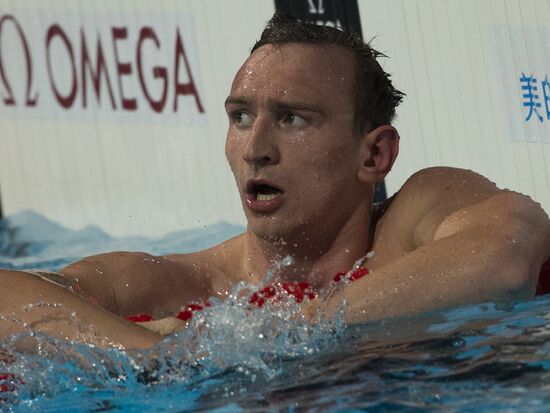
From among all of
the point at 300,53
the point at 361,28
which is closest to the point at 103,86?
the point at 361,28

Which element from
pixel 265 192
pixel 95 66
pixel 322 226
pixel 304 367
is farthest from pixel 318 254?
pixel 95 66

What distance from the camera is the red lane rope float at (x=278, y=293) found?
2.22 meters

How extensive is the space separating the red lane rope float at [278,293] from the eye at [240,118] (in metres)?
0.33

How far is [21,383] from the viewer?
182 cm

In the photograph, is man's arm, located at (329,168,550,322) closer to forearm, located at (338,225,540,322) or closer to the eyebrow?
forearm, located at (338,225,540,322)

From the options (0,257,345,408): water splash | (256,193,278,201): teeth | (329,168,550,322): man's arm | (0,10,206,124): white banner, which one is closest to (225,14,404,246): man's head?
(256,193,278,201): teeth

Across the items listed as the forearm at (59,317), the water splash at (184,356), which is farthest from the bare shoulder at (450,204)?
the forearm at (59,317)

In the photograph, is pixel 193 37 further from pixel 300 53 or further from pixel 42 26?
pixel 300 53

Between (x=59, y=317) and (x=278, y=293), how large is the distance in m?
0.50

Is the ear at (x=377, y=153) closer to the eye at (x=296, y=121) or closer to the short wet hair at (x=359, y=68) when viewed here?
the short wet hair at (x=359, y=68)

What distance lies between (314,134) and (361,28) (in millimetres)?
2532

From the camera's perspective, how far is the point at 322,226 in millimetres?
2330

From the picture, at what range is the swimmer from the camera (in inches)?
79.8

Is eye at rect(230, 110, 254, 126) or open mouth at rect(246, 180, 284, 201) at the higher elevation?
eye at rect(230, 110, 254, 126)
